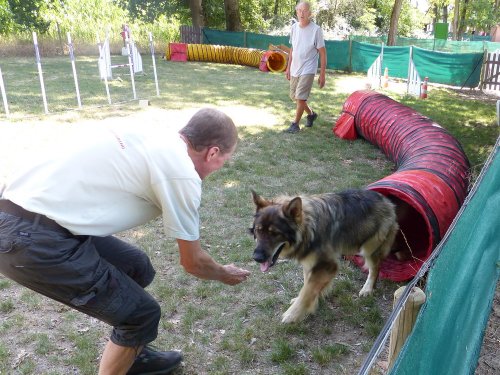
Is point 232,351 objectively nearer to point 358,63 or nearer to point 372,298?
point 372,298

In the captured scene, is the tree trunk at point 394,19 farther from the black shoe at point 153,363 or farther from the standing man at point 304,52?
the black shoe at point 153,363

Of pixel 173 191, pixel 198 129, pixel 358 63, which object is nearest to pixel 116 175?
pixel 173 191

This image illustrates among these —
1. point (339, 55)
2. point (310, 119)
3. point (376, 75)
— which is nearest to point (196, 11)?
point (339, 55)

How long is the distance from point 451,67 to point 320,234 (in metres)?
14.5

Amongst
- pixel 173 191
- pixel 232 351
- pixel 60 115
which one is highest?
pixel 173 191

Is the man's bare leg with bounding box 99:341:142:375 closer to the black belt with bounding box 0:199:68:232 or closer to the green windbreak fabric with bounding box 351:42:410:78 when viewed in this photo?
the black belt with bounding box 0:199:68:232

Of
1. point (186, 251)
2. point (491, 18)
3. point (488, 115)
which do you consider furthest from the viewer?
point (491, 18)

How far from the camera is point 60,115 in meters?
9.25

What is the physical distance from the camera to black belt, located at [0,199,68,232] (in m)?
2.00

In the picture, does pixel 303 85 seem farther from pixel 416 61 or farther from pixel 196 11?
pixel 196 11

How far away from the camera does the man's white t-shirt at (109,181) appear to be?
1965 mm

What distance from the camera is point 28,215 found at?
2000 millimetres

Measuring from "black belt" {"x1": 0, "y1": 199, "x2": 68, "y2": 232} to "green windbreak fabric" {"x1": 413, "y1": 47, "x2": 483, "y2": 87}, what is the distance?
16.0 m

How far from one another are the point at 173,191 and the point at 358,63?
18.2 m
